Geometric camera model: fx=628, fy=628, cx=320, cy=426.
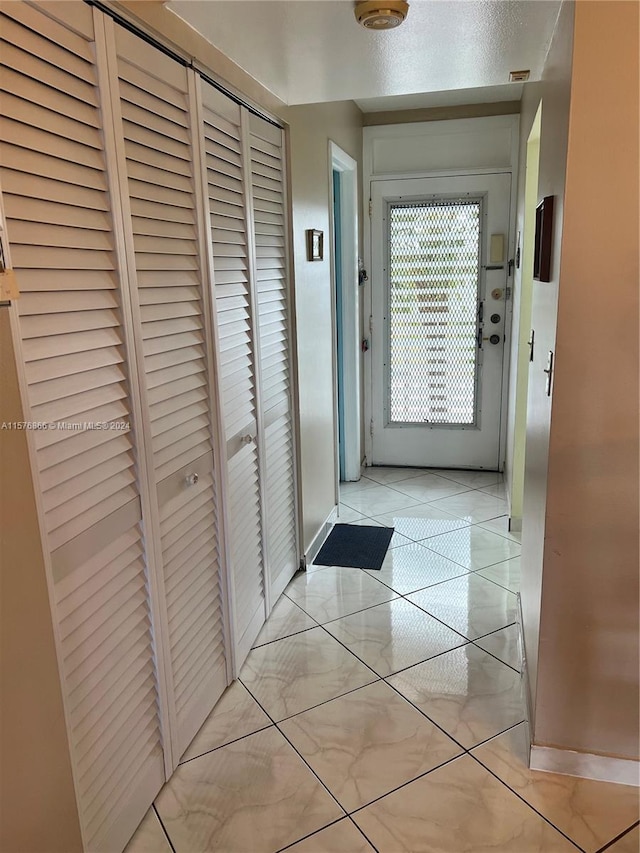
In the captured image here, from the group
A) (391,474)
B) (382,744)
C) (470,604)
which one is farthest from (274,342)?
(391,474)

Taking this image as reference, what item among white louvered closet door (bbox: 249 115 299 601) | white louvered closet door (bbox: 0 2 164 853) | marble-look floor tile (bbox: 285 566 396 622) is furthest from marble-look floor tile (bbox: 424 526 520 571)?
white louvered closet door (bbox: 0 2 164 853)

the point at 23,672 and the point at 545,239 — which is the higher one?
the point at 545,239

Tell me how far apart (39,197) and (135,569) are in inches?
35.5

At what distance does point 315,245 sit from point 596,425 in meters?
1.82

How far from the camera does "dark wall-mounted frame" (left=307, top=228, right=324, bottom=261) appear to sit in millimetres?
2949

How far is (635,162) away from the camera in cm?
146

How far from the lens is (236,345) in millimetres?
2182

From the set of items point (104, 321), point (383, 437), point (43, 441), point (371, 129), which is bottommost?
point (383, 437)

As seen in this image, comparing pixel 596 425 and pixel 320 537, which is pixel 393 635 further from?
pixel 596 425

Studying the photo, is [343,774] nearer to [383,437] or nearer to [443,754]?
[443,754]

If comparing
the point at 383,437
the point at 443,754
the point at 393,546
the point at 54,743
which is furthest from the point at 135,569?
the point at 383,437

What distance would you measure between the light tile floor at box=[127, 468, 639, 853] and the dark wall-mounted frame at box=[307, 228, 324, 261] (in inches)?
60.9

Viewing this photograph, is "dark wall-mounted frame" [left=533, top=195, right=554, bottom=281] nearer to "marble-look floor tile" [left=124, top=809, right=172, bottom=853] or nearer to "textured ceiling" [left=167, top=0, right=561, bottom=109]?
"textured ceiling" [left=167, top=0, right=561, bottom=109]

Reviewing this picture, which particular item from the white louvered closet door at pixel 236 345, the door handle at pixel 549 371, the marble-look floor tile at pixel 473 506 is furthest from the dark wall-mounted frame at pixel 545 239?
the marble-look floor tile at pixel 473 506
